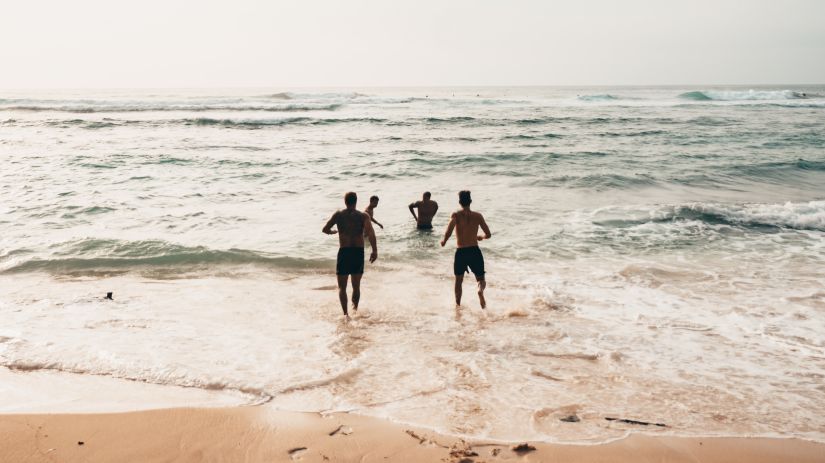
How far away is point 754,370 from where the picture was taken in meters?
5.60

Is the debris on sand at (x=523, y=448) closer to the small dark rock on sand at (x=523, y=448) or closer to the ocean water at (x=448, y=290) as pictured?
the small dark rock on sand at (x=523, y=448)

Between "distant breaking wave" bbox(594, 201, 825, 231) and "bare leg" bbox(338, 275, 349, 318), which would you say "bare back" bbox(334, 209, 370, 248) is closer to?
"bare leg" bbox(338, 275, 349, 318)

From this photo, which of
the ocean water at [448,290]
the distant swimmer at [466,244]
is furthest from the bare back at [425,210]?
the distant swimmer at [466,244]

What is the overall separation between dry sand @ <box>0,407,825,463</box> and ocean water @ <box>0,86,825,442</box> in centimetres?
22

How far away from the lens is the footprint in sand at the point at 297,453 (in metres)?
3.95

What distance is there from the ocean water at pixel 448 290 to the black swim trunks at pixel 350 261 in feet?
1.95

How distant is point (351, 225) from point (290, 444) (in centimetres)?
366

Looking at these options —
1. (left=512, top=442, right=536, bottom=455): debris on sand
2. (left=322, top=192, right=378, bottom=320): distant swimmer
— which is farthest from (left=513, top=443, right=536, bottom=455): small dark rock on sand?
(left=322, top=192, right=378, bottom=320): distant swimmer

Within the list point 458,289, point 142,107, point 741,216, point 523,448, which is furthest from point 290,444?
point 142,107

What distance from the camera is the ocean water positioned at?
5.07 metres

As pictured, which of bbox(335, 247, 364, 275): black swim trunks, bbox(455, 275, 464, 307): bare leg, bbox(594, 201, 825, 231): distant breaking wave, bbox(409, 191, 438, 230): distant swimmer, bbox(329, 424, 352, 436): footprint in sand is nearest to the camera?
bbox(329, 424, 352, 436): footprint in sand

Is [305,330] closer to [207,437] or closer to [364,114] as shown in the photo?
[207,437]

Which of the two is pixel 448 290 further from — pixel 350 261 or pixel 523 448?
pixel 523 448

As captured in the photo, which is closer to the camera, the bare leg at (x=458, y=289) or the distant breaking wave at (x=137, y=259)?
the bare leg at (x=458, y=289)
